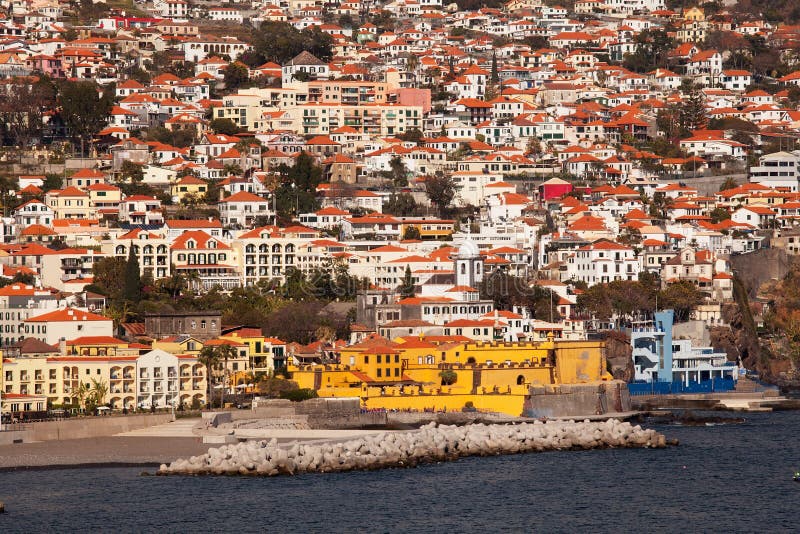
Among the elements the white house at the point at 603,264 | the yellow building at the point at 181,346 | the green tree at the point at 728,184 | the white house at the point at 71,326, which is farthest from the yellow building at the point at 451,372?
the green tree at the point at 728,184

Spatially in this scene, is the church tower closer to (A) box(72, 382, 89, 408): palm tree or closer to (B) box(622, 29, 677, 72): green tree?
(A) box(72, 382, 89, 408): palm tree

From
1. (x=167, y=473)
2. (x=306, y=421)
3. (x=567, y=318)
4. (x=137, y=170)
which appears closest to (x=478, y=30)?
(x=137, y=170)

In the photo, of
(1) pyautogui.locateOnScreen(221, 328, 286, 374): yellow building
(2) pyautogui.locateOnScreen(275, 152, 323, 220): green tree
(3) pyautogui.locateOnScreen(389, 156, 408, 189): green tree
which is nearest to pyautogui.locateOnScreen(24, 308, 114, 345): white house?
(1) pyautogui.locateOnScreen(221, 328, 286, 374): yellow building

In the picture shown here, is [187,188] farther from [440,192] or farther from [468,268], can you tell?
[468,268]

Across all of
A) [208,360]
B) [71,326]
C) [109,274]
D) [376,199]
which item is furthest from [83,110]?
[208,360]

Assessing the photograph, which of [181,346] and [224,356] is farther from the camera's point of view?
[181,346]

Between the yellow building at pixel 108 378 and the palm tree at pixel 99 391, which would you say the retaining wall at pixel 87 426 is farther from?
the yellow building at pixel 108 378

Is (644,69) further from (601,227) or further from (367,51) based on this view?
(601,227)

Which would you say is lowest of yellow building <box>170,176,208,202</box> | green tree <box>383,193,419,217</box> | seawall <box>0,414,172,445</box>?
→ seawall <box>0,414,172,445</box>
